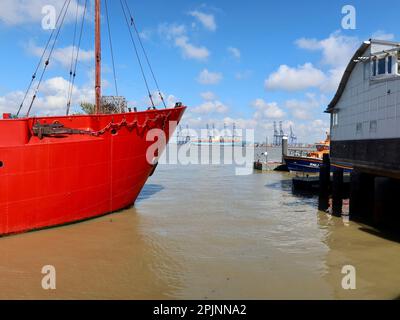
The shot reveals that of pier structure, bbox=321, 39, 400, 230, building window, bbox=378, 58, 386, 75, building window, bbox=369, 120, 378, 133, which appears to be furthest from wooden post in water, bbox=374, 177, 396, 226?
building window, bbox=378, 58, 386, 75

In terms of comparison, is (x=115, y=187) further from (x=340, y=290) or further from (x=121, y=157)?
(x=340, y=290)

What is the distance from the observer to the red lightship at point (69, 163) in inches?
457

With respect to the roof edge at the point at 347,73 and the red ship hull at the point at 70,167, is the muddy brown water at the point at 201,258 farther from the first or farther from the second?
the roof edge at the point at 347,73

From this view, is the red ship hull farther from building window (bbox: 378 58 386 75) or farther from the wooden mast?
building window (bbox: 378 58 386 75)

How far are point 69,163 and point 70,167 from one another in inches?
5.8

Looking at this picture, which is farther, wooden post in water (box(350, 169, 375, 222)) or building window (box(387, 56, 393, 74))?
wooden post in water (box(350, 169, 375, 222))

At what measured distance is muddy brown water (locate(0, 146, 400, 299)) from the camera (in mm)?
8047

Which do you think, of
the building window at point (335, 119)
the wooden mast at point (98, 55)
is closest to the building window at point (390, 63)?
the building window at point (335, 119)

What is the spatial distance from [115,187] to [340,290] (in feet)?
30.9

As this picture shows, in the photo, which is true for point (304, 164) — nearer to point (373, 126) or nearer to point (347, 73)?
point (347, 73)

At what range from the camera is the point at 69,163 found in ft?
41.5
